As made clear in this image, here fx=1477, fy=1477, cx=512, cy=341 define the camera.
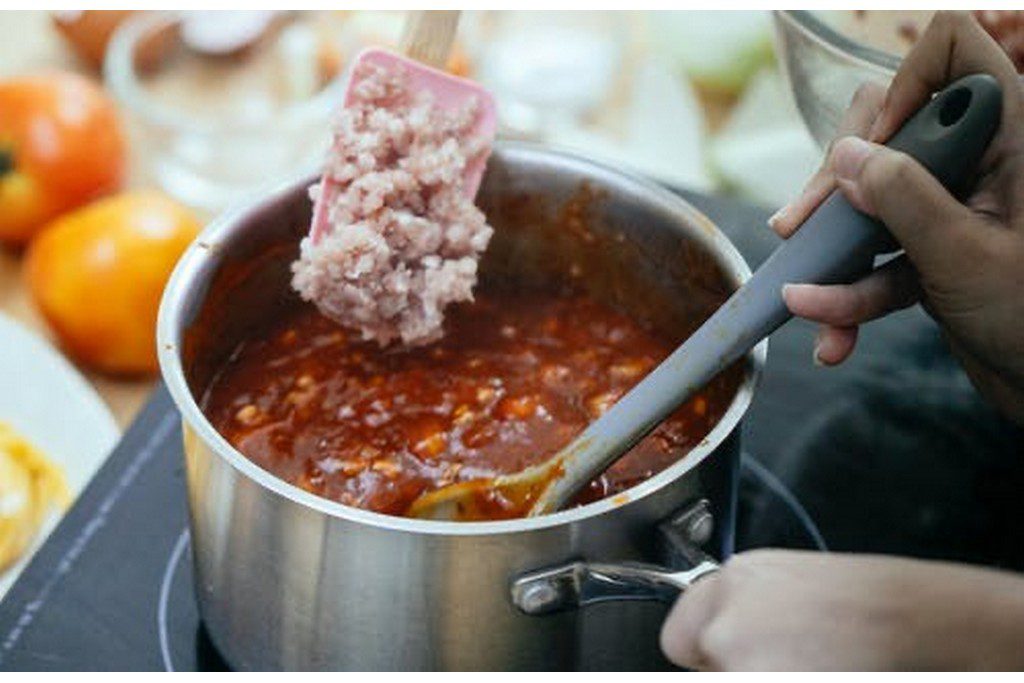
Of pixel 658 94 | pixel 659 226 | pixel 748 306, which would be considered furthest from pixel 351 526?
pixel 658 94

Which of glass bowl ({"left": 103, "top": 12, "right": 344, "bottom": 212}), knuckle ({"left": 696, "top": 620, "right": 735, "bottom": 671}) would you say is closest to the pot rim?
knuckle ({"left": 696, "top": 620, "right": 735, "bottom": 671})

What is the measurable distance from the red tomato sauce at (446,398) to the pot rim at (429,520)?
0.06 m

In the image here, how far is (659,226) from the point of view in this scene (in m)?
0.95

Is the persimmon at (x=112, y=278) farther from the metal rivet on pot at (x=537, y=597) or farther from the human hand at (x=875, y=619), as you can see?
the human hand at (x=875, y=619)

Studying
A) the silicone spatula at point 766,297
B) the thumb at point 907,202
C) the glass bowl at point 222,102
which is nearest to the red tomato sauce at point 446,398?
the silicone spatula at point 766,297

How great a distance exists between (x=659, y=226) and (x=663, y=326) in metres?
0.09

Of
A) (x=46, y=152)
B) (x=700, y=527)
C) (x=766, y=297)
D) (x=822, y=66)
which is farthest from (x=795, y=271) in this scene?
(x=46, y=152)

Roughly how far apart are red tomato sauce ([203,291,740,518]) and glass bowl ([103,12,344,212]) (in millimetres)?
385

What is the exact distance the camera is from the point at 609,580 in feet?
2.32

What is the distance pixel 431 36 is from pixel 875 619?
1.58 feet

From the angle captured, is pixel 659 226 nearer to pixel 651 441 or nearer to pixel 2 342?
pixel 651 441

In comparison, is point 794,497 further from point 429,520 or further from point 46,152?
point 46,152

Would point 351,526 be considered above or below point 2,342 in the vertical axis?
above

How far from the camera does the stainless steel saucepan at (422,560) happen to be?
696 millimetres
